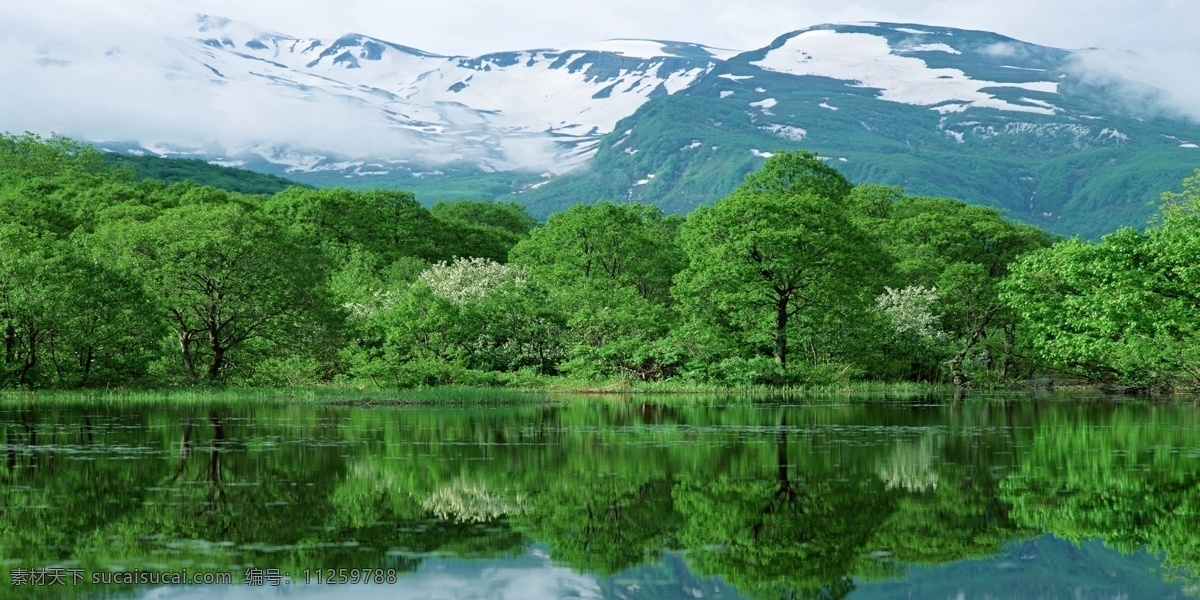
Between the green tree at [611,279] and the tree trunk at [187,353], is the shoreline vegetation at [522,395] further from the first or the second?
the tree trunk at [187,353]

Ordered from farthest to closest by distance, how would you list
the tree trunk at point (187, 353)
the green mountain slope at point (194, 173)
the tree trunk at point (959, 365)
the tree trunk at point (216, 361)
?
the green mountain slope at point (194, 173) < the tree trunk at point (959, 365) < the tree trunk at point (216, 361) < the tree trunk at point (187, 353)

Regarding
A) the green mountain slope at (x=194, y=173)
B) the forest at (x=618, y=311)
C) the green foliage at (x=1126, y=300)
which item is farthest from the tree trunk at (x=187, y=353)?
the green mountain slope at (x=194, y=173)

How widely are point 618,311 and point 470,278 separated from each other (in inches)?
650

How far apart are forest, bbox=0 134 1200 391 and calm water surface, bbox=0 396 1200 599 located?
20690 mm

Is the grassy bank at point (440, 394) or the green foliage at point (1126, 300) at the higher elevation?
the green foliage at point (1126, 300)

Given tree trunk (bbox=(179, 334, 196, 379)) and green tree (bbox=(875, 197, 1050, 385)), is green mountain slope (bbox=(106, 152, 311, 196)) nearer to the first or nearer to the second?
green tree (bbox=(875, 197, 1050, 385))

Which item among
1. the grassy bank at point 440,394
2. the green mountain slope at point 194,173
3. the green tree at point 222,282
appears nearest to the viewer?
→ the grassy bank at point 440,394

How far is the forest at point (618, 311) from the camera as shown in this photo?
5044 centimetres

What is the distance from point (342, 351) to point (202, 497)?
37.0 meters

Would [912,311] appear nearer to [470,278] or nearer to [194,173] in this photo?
[470,278]

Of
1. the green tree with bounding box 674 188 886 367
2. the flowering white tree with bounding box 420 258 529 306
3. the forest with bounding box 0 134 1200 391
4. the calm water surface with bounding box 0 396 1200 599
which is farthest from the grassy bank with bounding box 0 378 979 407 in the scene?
the calm water surface with bounding box 0 396 1200 599

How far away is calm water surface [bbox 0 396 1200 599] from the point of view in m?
13.0

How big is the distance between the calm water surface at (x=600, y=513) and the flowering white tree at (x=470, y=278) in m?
40.8

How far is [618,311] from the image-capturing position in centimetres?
6359
